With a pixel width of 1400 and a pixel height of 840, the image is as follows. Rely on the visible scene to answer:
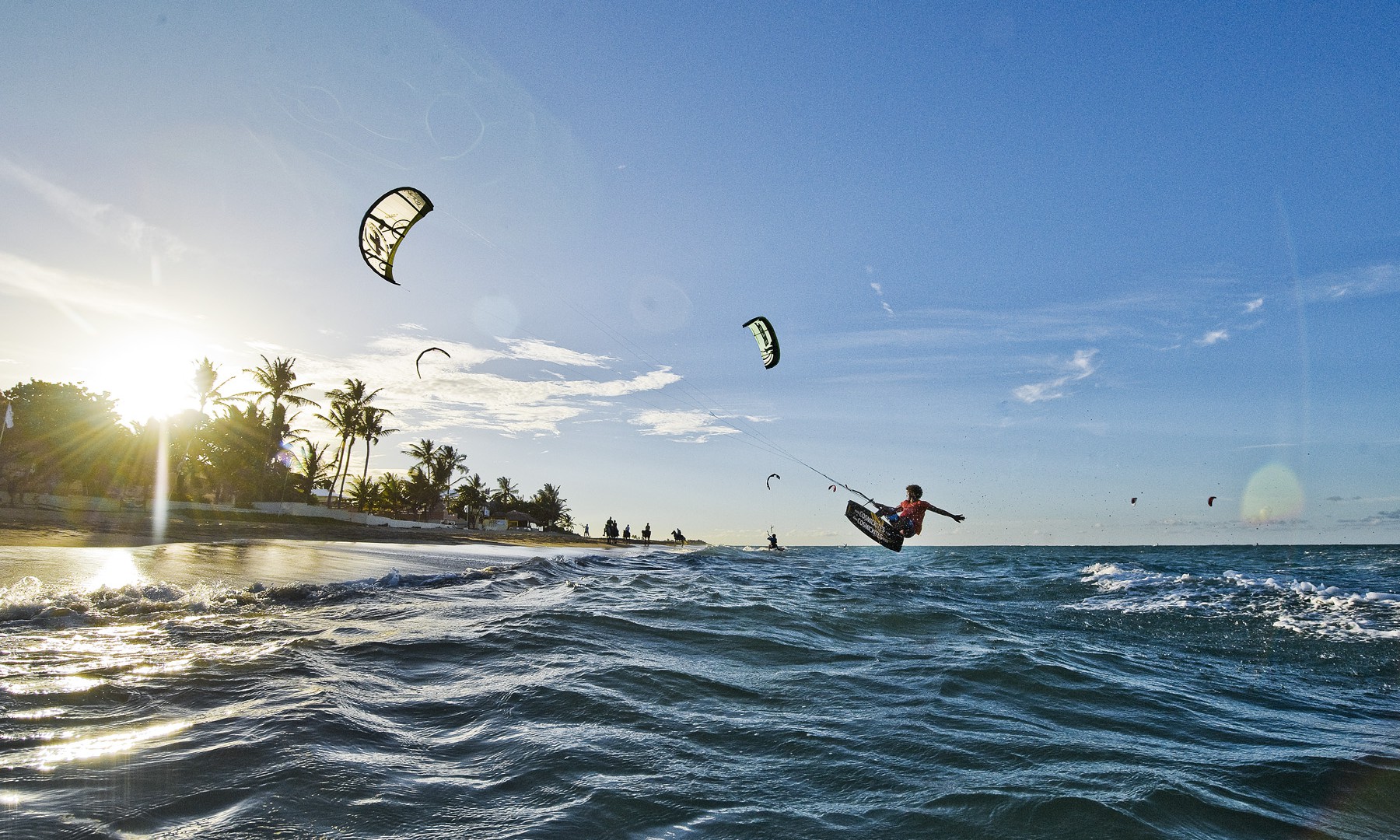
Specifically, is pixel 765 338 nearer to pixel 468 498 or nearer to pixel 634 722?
pixel 634 722

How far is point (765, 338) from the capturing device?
18.6m

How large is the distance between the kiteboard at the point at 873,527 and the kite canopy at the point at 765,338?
177 inches

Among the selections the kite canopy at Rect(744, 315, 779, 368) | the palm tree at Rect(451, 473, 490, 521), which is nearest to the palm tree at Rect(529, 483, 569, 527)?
the palm tree at Rect(451, 473, 490, 521)

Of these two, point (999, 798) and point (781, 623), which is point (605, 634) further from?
point (999, 798)

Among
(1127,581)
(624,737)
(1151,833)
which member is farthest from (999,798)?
(1127,581)

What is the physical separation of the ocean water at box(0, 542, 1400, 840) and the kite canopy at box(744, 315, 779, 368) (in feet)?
29.8

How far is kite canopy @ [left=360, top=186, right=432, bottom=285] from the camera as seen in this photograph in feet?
42.0

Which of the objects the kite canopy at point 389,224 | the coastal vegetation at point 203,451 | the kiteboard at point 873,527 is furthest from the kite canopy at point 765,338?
the coastal vegetation at point 203,451

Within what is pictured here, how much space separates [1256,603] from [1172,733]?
12810mm

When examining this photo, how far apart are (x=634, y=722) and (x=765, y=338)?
14.8m

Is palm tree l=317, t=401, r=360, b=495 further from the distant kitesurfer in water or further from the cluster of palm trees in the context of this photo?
the distant kitesurfer in water

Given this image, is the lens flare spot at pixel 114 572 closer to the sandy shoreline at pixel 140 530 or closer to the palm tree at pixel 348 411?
the sandy shoreline at pixel 140 530

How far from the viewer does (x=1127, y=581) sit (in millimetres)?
20750

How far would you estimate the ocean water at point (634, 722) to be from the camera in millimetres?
3137
